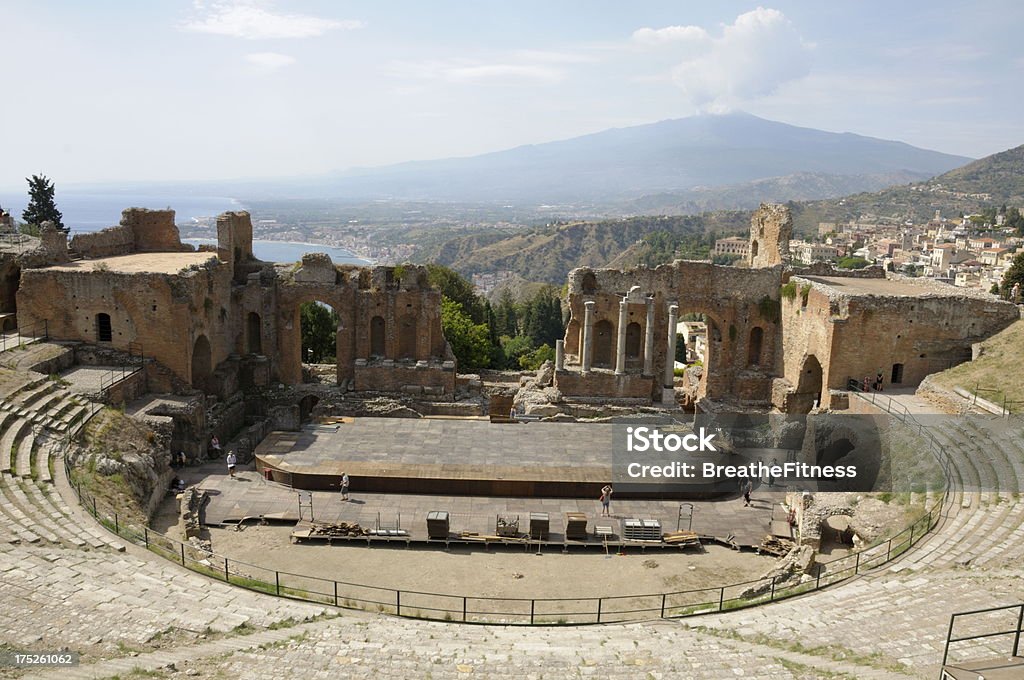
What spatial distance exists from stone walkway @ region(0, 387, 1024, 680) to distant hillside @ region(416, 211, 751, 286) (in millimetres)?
138911

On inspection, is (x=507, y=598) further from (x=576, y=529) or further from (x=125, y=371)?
(x=125, y=371)

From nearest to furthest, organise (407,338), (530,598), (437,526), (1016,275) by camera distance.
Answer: (530,598), (437,526), (407,338), (1016,275)

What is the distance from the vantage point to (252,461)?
87.8 ft

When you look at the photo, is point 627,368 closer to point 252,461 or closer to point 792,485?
point 792,485

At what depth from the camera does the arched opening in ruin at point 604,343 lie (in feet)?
112

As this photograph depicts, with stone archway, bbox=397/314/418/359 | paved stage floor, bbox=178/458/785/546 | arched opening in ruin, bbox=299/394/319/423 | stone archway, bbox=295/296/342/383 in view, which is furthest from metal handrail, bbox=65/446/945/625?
stone archway, bbox=295/296/342/383

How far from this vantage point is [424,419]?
30406 mm

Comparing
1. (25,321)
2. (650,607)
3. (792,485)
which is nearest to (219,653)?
(650,607)

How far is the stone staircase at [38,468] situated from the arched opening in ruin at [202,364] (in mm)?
5995

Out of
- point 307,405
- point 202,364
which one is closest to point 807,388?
point 307,405

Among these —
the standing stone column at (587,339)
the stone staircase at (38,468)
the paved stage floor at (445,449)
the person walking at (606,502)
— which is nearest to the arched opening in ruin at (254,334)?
the paved stage floor at (445,449)

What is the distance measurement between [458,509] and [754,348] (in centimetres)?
1713

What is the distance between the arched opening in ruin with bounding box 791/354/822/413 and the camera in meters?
30.2

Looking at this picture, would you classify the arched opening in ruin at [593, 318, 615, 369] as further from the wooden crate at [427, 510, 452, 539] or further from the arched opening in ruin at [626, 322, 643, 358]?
the wooden crate at [427, 510, 452, 539]
